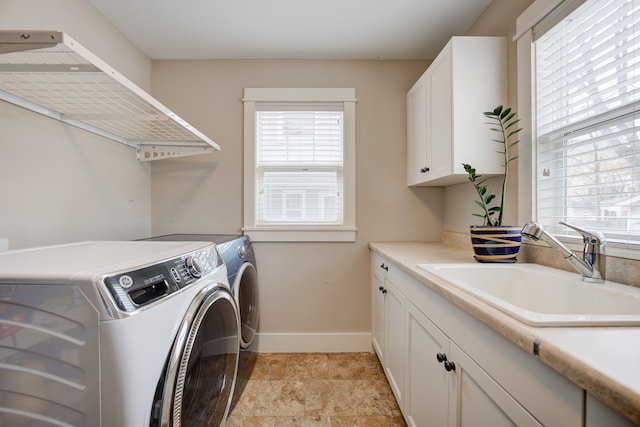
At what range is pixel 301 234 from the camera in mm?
2182

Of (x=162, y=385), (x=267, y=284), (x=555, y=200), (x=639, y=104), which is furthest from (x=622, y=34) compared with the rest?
(x=267, y=284)

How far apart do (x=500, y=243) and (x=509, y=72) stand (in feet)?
3.16

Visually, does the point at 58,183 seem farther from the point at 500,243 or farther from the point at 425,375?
the point at 500,243

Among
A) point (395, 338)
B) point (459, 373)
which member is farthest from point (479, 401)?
point (395, 338)

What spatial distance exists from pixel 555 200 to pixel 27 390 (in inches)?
77.7

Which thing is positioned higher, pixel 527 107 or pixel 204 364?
pixel 527 107

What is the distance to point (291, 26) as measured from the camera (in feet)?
5.98

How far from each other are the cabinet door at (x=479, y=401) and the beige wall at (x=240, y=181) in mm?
1361

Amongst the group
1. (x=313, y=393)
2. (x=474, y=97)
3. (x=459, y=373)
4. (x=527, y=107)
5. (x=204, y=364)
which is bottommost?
(x=313, y=393)

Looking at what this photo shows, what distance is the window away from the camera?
2184 millimetres

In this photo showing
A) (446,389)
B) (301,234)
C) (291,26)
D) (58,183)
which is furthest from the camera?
(301,234)

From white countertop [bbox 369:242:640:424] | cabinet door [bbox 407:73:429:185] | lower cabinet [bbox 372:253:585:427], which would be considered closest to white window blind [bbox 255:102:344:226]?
cabinet door [bbox 407:73:429:185]

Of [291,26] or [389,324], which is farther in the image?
[291,26]

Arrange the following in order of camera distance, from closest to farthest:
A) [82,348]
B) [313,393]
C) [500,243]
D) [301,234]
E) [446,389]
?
1. [82,348]
2. [446,389]
3. [500,243]
4. [313,393]
5. [301,234]
